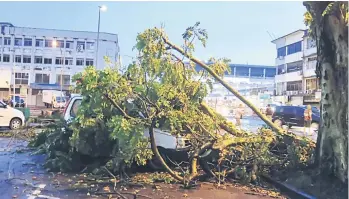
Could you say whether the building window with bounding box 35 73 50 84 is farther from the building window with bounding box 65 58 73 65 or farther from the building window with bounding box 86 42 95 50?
the building window with bounding box 86 42 95 50

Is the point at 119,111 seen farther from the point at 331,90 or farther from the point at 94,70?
the point at 331,90

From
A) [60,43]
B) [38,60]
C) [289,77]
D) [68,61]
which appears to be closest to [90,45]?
[68,61]

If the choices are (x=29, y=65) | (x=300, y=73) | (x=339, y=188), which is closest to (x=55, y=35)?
(x=29, y=65)

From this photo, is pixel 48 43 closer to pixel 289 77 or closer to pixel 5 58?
pixel 5 58

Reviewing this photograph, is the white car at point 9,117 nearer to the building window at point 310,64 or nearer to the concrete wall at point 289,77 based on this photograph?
the building window at point 310,64

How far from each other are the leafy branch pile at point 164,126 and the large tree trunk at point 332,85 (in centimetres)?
94

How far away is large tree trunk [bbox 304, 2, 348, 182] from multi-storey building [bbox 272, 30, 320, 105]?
3844 cm

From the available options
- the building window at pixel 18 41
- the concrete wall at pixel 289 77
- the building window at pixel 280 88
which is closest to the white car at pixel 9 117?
the concrete wall at pixel 289 77

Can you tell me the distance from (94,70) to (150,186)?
243 centimetres

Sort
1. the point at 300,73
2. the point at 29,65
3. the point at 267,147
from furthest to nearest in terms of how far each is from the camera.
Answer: the point at 29,65 < the point at 300,73 < the point at 267,147

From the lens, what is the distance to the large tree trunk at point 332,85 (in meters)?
6.51

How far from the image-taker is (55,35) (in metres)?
56.0

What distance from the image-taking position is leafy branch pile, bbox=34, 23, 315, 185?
275 inches

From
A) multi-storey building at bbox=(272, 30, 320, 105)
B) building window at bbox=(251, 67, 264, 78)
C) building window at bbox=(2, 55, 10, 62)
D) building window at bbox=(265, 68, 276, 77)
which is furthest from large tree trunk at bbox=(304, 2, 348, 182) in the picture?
building window at bbox=(265, 68, 276, 77)
